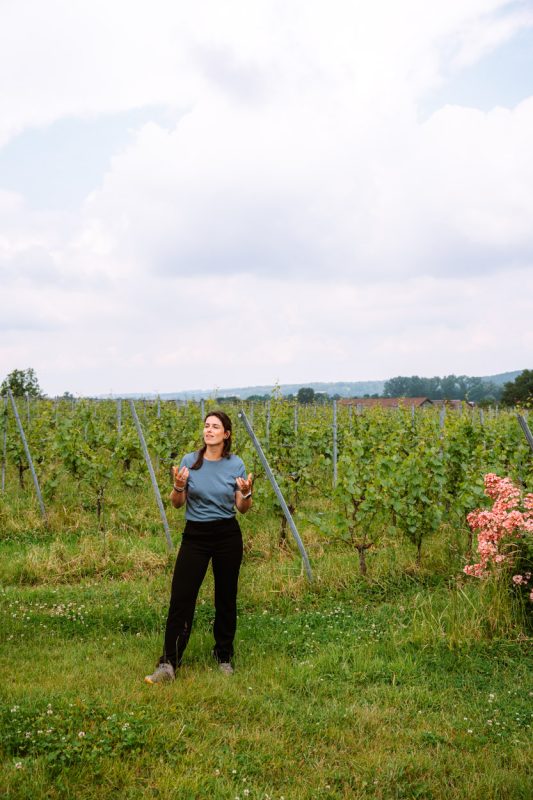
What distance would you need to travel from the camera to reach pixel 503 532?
15.8 ft

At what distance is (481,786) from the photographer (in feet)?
9.77

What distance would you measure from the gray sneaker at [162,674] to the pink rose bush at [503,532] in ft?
7.70

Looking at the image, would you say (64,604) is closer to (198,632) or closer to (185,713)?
(198,632)

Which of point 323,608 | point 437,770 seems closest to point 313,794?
point 437,770

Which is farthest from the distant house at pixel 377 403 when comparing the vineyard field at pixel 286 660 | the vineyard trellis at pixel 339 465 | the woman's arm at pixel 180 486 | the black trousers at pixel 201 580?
the woman's arm at pixel 180 486

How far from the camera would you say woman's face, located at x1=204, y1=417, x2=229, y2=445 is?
416cm

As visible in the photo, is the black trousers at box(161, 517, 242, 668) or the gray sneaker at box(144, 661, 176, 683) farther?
the black trousers at box(161, 517, 242, 668)

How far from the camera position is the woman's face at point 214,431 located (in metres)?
4.16

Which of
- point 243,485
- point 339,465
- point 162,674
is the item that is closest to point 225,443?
point 243,485

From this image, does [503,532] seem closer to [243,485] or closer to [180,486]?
[243,485]

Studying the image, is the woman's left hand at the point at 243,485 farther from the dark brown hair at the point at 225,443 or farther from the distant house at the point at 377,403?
the distant house at the point at 377,403

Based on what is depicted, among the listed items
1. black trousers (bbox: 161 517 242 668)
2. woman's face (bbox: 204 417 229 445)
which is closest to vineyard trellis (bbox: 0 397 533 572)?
black trousers (bbox: 161 517 242 668)

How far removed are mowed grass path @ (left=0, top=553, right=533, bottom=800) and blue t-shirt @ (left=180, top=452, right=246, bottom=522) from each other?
1.00 metres

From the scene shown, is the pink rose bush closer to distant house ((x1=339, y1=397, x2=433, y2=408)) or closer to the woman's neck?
the woman's neck
